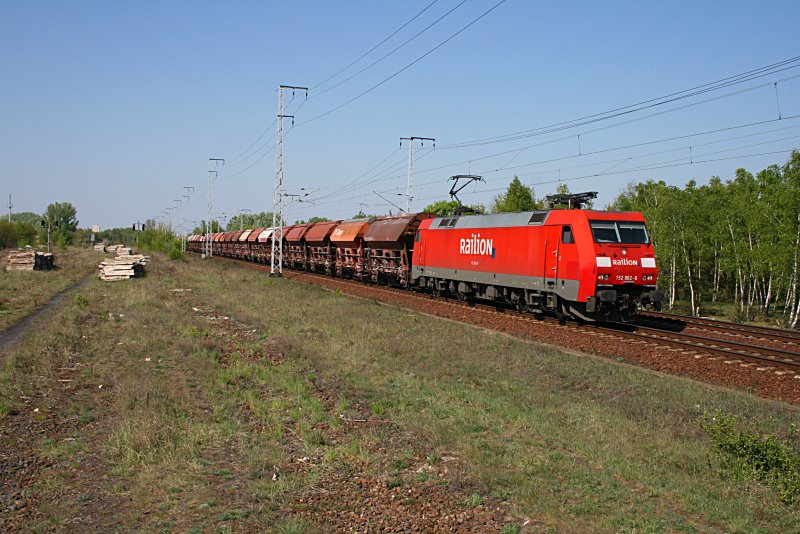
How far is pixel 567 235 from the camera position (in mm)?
19219

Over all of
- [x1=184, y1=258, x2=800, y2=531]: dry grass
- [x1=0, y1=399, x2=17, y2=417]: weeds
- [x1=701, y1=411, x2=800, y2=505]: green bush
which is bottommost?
[x1=0, y1=399, x2=17, y2=417]: weeds

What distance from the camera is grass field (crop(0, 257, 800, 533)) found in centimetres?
629

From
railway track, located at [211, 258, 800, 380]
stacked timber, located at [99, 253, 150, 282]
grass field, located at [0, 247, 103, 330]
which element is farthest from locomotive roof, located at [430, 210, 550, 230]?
stacked timber, located at [99, 253, 150, 282]

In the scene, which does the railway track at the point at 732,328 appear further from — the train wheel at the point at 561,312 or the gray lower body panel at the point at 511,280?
the gray lower body panel at the point at 511,280

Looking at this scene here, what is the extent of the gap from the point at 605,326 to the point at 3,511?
18069mm

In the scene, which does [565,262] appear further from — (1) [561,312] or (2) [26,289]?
(2) [26,289]

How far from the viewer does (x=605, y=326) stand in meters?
20.8

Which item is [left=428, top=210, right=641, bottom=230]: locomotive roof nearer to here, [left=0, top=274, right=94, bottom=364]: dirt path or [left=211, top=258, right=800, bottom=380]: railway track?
[left=211, top=258, right=800, bottom=380]: railway track

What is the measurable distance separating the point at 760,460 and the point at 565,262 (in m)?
12.0

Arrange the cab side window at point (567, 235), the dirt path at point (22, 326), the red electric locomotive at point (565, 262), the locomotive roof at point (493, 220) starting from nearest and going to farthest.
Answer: the dirt path at point (22, 326) → the red electric locomotive at point (565, 262) → the cab side window at point (567, 235) → the locomotive roof at point (493, 220)

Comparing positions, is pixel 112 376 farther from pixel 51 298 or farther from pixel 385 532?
pixel 51 298

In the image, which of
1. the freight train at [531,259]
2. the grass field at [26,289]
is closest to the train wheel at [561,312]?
the freight train at [531,259]

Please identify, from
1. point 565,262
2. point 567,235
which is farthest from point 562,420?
point 567,235

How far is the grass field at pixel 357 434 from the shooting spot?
629 centimetres
